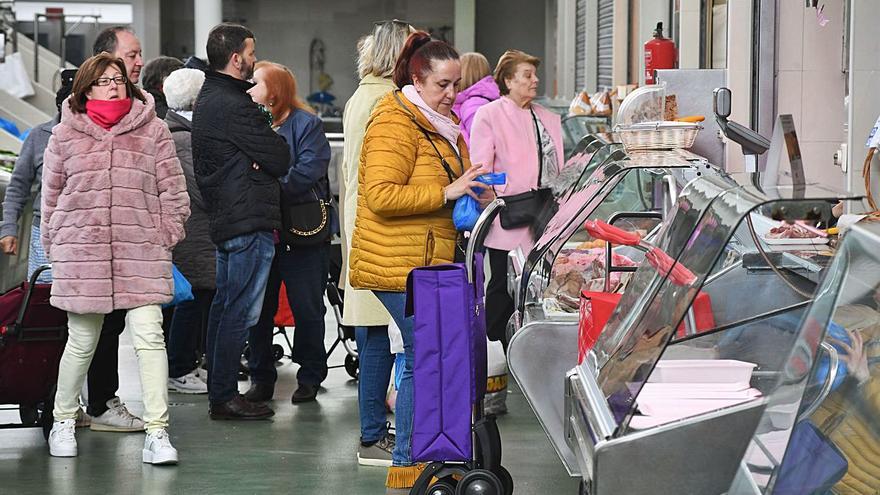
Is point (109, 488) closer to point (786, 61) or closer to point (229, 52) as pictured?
point (229, 52)

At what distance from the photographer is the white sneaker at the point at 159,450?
5430mm

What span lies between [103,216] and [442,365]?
168 centimetres

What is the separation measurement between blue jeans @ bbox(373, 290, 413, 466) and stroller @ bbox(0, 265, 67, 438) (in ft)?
4.99

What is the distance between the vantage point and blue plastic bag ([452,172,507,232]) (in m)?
4.66

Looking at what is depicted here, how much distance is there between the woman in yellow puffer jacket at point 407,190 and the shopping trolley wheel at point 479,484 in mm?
544

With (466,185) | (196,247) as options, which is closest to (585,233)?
(466,185)

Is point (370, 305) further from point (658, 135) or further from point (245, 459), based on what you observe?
point (658, 135)

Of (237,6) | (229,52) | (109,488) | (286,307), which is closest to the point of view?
(109,488)

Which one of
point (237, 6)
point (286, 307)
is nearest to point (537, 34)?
point (237, 6)

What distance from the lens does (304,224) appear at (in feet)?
21.0

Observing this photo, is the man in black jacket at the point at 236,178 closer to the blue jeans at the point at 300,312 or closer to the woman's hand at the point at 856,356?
the blue jeans at the point at 300,312

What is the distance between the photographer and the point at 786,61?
666cm

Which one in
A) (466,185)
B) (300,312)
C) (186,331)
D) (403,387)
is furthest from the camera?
(186,331)

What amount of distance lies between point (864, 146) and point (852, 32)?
0.44 meters
